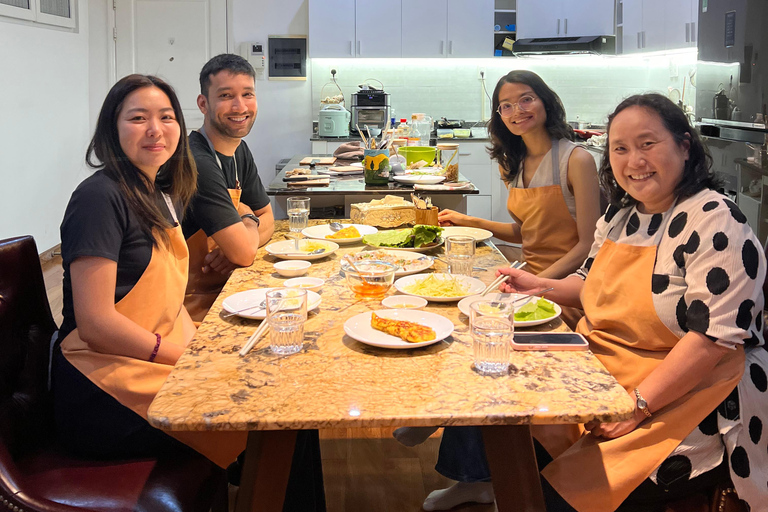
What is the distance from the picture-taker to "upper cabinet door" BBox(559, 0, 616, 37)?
6.52 metres

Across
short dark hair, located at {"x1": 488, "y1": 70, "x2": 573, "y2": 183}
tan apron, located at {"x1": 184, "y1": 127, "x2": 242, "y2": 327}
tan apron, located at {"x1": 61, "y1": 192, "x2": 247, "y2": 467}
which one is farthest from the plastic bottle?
tan apron, located at {"x1": 61, "y1": 192, "x2": 247, "y2": 467}

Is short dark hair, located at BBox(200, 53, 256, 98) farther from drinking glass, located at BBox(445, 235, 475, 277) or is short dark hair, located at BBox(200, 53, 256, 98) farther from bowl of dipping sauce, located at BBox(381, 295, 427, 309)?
bowl of dipping sauce, located at BBox(381, 295, 427, 309)

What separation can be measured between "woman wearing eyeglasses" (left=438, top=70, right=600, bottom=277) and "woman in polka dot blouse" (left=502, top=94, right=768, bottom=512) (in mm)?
798

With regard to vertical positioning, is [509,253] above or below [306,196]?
below

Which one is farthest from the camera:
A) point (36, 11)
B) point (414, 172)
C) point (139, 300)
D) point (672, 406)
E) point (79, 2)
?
point (79, 2)

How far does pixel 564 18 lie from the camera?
658 centimetres

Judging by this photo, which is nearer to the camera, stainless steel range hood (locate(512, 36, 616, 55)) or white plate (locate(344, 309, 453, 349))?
white plate (locate(344, 309, 453, 349))

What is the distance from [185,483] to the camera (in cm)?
149

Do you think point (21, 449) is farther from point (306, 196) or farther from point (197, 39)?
point (197, 39)

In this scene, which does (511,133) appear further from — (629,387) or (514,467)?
(514,467)

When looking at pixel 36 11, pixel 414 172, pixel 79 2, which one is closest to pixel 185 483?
pixel 414 172

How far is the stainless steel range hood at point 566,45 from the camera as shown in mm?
6453

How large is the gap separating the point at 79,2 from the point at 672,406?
6.24 meters

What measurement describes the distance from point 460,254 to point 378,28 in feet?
16.9
